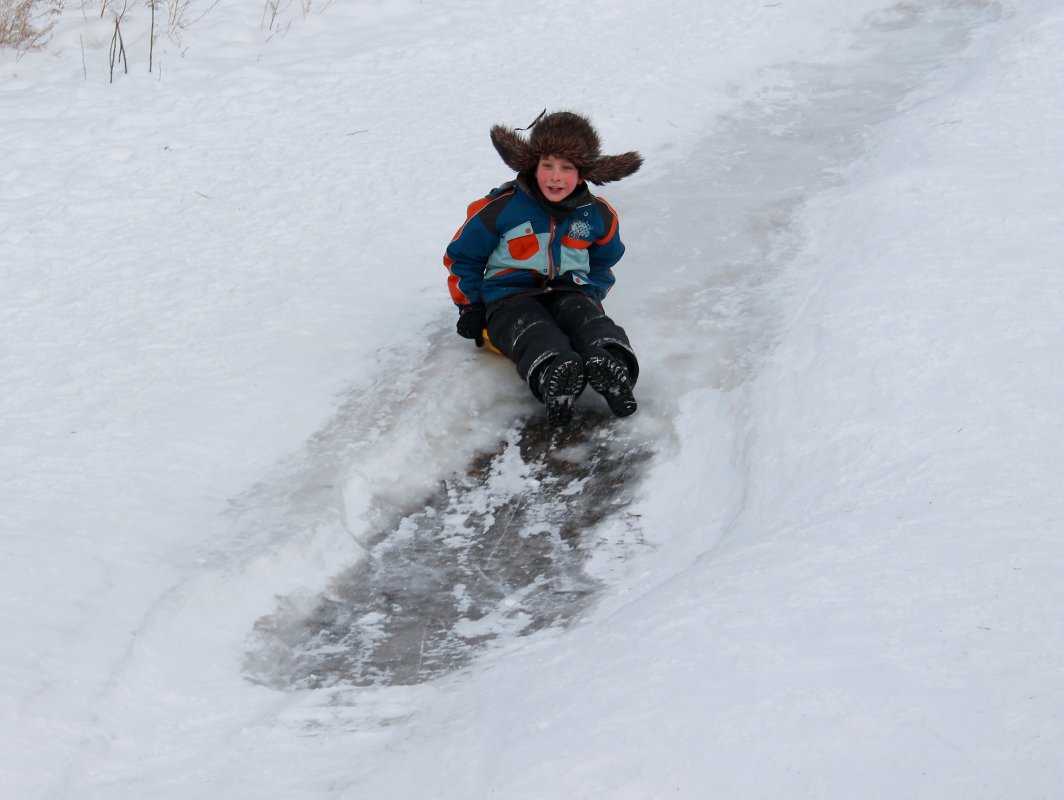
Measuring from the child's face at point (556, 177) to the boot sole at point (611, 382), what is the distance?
0.64 meters

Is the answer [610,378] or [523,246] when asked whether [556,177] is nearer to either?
[523,246]

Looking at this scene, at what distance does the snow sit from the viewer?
2.22m

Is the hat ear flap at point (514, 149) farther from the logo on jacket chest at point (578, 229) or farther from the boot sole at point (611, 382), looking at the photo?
the boot sole at point (611, 382)

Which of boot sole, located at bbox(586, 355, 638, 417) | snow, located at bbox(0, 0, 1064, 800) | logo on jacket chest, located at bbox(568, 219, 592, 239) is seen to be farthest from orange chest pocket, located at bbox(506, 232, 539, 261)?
boot sole, located at bbox(586, 355, 638, 417)

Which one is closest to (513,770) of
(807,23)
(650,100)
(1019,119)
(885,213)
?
(885,213)

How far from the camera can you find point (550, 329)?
12.7 ft

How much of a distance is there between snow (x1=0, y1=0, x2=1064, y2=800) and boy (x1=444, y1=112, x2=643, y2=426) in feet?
0.68

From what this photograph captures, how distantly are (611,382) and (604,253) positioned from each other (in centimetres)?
65

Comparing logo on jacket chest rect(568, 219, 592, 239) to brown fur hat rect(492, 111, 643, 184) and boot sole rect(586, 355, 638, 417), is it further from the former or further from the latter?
boot sole rect(586, 355, 638, 417)

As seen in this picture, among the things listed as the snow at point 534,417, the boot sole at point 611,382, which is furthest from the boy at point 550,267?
the snow at point 534,417

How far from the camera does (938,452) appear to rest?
2.90m

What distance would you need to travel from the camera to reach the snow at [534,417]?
2225mm

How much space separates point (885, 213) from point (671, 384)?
1.25 metres

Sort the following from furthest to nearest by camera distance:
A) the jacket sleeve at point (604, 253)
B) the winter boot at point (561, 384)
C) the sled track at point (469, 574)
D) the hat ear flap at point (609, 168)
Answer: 1. the jacket sleeve at point (604, 253)
2. the hat ear flap at point (609, 168)
3. the winter boot at point (561, 384)
4. the sled track at point (469, 574)
